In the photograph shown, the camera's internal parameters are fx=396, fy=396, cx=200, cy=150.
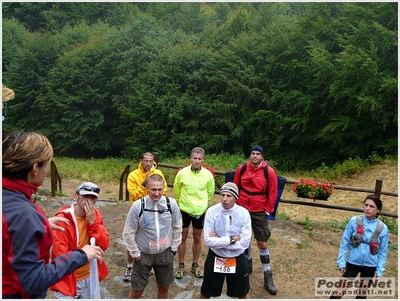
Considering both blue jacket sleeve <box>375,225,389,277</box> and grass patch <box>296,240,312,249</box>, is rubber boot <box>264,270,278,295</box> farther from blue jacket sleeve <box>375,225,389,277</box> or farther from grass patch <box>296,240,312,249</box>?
grass patch <box>296,240,312,249</box>

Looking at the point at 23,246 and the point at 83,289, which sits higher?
the point at 23,246

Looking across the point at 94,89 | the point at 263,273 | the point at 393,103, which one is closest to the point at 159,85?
the point at 94,89

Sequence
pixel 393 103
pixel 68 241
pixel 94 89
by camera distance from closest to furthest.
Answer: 1. pixel 68 241
2. pixel 393 103
3. pixel 94 89

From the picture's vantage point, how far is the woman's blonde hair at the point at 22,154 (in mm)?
2045

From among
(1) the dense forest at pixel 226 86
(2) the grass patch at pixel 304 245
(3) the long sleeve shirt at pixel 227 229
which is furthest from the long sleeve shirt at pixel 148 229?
(1) the dense forest at pixel 226 86

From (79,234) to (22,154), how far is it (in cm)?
155

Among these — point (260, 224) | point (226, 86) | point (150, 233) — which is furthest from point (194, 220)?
point (226, 86)

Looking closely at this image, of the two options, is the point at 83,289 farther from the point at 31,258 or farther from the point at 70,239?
the point at 31,258

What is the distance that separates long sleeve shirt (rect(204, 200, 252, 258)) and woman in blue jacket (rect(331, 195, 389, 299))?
121 centimetres

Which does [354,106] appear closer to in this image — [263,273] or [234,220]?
[263,273]

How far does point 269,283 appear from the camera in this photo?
539 cm

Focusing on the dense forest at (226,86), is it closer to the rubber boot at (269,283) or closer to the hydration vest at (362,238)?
the rubber boot at (269,283)

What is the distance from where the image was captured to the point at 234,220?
4.27m

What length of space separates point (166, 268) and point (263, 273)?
207 centimetres
